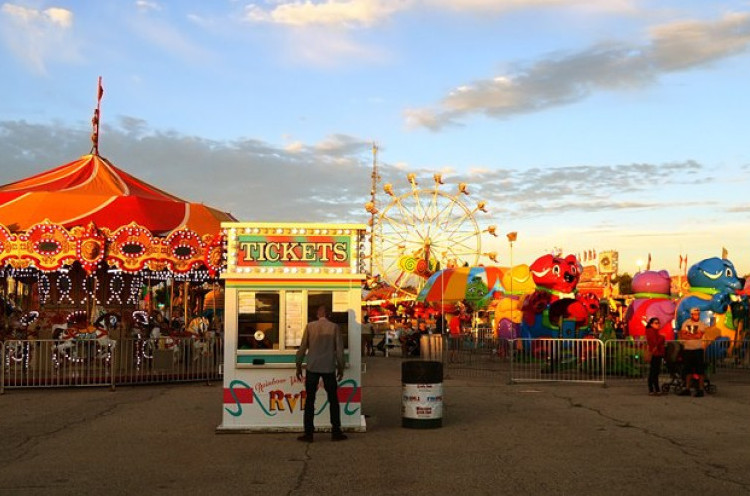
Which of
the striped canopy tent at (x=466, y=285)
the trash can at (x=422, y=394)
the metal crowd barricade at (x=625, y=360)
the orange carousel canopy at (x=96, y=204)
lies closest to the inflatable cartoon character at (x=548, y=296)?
the metal crowd barricade at (x=625, y=360)

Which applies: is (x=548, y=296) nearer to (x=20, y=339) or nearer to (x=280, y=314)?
(x=20, y=339)

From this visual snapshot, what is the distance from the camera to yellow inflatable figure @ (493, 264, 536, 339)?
26834mm

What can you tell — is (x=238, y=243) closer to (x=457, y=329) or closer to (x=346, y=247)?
(x=346, y=247)

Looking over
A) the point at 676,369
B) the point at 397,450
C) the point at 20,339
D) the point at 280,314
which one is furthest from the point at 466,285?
the point at 397,450

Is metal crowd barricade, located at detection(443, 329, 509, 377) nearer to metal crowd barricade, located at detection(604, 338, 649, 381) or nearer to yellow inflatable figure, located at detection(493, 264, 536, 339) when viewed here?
yellow inflatable figure, located at detection(493, 264, 536, 339)

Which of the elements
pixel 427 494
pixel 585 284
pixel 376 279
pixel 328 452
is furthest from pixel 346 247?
pixel 585 284

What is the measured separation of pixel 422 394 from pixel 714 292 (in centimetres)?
1511

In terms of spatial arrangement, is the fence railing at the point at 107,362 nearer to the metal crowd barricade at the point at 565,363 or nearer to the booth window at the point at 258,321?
the booth window at the point at 258,321

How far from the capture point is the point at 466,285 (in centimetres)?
3466

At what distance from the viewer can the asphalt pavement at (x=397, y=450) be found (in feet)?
23.6

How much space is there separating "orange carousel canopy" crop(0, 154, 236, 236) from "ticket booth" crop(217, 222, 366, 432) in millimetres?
12490

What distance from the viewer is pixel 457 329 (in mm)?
32094

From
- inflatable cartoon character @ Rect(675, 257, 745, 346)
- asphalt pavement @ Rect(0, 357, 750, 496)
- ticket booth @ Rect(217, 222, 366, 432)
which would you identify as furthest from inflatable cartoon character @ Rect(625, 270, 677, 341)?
ticket booth @ Rect(217, 222, 366, 432)

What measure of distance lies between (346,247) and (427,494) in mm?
4624
